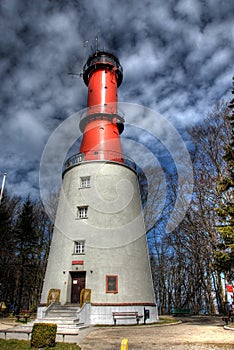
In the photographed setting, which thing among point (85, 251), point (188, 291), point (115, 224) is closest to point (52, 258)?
point (85, 251)

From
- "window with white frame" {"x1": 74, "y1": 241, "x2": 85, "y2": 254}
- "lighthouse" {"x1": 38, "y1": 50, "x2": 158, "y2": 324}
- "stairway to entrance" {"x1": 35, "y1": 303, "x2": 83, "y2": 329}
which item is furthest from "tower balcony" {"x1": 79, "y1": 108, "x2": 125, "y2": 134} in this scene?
"stairway to entrance" {"x1": 35, "y1": 303, "x2": 83, "y2": 329}

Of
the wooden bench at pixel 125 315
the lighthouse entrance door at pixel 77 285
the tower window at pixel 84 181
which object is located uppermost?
the tower window at pixel 84 181

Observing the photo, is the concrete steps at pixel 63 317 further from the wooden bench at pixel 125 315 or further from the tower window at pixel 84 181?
the tower window at pixel 84 181

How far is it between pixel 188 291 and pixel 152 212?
11.9 meters

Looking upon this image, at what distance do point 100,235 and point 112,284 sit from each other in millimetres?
3254

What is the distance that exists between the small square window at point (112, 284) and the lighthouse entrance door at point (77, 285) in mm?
1663

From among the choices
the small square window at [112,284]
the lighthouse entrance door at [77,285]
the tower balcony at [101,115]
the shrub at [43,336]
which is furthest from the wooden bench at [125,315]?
the tower balcony at [101,115]

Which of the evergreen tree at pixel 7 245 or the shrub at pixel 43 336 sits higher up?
the evergreen tree at pixel 7 245

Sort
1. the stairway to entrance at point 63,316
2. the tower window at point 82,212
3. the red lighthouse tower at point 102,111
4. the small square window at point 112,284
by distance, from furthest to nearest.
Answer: the red lighthouse tower at point 102,111, the tower window at point 82,212, the small square window at point 112,284, the stairway to entrance at point 63,316

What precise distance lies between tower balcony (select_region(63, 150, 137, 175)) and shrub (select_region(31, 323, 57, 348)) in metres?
13.9

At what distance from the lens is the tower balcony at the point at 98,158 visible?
72.8 feet

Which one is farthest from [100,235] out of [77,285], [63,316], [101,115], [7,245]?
[7,245]

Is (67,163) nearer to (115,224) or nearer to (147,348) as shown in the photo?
(115,224)

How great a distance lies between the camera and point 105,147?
73.9 ft
